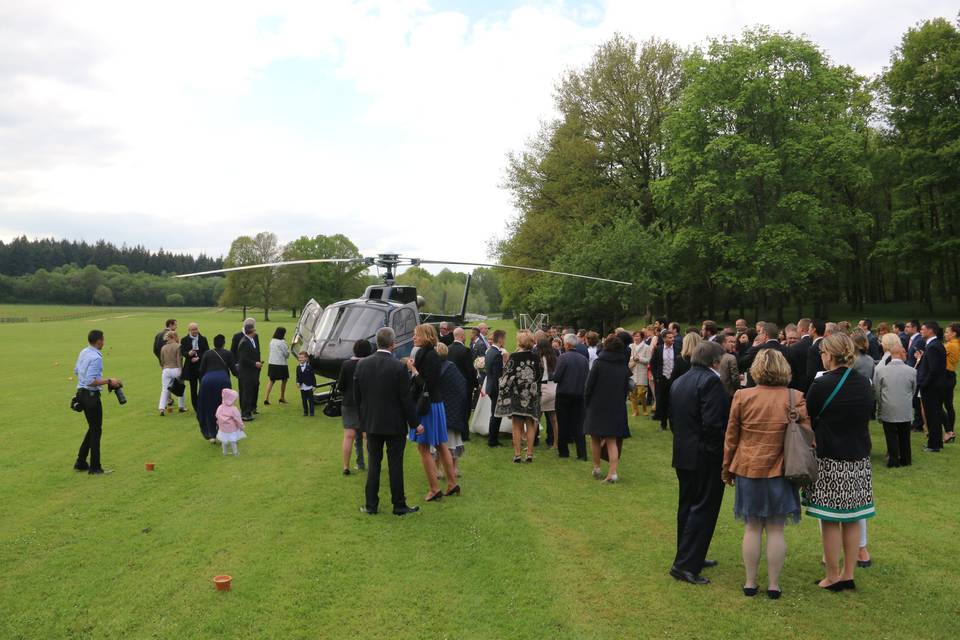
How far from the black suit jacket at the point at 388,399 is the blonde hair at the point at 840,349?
417cm

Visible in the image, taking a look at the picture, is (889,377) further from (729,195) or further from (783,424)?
(729,195)

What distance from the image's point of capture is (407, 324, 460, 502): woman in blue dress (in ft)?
25.8

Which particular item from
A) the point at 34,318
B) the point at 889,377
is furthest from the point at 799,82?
the point at 34,318

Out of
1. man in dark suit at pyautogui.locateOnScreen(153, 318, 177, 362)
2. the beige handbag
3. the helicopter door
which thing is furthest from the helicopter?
the beige handbag

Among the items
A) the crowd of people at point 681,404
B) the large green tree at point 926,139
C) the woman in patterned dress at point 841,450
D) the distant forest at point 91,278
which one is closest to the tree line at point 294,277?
the distant forest at point 91,278

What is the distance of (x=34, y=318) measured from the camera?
224 ft

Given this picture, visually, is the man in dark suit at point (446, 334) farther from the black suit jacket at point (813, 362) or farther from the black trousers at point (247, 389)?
the black suit jacket at point (813, 362)

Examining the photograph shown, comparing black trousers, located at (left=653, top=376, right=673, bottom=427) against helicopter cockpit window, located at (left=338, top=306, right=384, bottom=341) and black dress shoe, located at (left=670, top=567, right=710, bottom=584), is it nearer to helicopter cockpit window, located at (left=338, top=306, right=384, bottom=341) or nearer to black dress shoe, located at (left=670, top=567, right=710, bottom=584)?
helicopter cockpit window, located at (left=338, top=306, right=384, bottom=341)

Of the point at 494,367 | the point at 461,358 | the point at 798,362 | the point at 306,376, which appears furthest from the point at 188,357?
the point at 798,362

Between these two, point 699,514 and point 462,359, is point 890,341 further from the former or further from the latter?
point 462,359

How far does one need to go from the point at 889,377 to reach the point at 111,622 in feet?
31.7

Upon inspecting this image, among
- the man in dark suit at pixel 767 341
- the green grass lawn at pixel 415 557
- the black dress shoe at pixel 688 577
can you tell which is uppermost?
the man in dark suit at pixel 767 341

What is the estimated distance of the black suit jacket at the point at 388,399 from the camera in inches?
288

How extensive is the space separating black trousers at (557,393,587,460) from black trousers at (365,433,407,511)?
370cm
